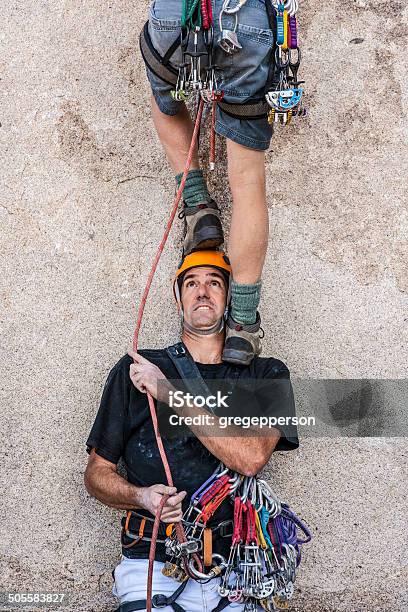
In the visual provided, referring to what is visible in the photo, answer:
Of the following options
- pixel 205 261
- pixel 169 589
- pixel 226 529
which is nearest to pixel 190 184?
pixel 205 261

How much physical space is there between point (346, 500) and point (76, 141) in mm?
1795

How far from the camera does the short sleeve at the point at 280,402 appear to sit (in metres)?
3.12

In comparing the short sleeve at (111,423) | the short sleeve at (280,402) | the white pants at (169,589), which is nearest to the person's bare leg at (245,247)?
the short sleeve at (280,402)

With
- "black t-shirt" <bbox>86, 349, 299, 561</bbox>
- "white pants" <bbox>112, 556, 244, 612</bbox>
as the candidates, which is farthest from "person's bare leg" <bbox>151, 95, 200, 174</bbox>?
"white pants" <bbox>112, 556, 244, 612</bbox>

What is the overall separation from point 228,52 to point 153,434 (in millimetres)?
1355

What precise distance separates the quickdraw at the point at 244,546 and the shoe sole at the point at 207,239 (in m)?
0.82

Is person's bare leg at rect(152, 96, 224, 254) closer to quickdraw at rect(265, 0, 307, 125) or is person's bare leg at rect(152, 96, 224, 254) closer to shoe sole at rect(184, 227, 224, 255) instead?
shoe sole at rect(184, 227, 224, 255)

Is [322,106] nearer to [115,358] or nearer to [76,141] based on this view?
[76,141]

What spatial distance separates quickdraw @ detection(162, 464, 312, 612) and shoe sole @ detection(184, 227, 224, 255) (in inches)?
32.5

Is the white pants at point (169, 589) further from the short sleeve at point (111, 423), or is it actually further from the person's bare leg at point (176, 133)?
the person's bare leg at point (176, 133)

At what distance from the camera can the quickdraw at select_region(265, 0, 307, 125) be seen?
9.05 feet


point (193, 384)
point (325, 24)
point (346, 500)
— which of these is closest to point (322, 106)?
point (325, 24)

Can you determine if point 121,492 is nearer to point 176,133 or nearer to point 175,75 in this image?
point 176,133

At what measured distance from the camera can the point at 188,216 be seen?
3309 millimetres
